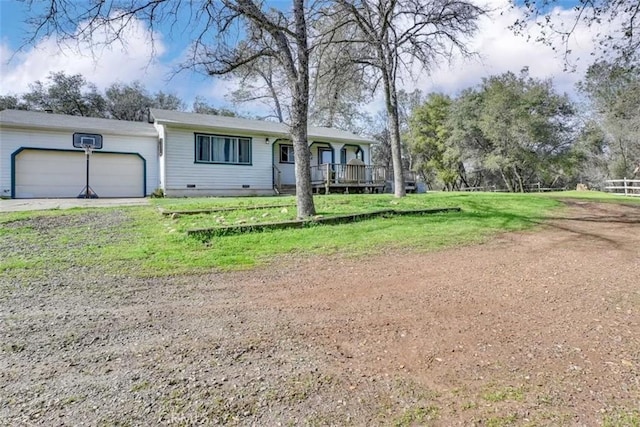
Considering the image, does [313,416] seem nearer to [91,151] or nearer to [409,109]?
[91,151]

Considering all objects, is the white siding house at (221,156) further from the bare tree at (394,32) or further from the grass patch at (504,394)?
the grass patch at (504,394)

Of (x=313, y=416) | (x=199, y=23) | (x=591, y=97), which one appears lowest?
(x=313, y=416)

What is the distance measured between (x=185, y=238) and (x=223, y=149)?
10.7m

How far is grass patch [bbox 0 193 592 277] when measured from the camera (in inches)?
189

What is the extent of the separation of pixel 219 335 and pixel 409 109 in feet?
123

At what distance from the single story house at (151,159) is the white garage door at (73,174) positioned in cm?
3

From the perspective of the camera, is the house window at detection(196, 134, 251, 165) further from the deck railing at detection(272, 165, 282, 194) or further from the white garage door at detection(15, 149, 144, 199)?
the white garage door at detection(15, 149, 144, 199)

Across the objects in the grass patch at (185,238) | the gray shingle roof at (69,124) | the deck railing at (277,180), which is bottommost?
the grass patch at (185,238)

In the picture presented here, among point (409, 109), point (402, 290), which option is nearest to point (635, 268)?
point (402, 290)

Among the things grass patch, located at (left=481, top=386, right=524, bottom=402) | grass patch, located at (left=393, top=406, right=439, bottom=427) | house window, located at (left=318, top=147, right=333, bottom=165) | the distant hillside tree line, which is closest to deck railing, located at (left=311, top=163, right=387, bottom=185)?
house window, located at (left=318, top=147, right=333, bottom=165)

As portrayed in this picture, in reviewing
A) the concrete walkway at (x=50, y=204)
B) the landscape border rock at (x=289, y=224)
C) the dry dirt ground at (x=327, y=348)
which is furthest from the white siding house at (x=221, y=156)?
the dry dirt ground at (x=327, y=348)

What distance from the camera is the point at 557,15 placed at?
22.4ft

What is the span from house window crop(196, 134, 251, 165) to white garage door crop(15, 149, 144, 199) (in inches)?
109

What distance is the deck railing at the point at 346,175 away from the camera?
1652 centimetres
